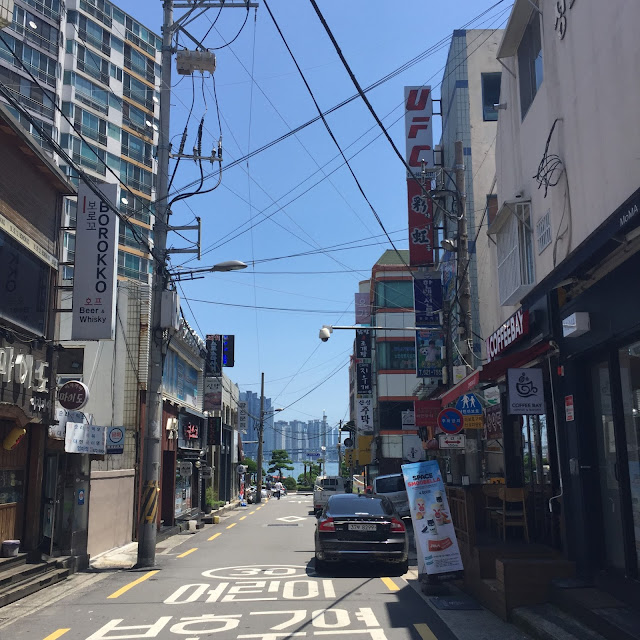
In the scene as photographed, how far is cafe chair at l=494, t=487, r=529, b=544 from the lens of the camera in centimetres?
1093

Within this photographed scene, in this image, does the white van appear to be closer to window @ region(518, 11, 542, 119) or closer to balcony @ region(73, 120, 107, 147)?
window @ region(518, 11, 542, 119)

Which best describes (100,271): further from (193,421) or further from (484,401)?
(193,421)

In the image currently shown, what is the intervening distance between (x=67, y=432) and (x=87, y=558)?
10.4 feet

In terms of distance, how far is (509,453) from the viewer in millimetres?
14383

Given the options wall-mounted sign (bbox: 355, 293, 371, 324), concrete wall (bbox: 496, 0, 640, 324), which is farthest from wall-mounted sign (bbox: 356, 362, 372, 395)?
concrete wall (bbox: 496, 0, 640, 324)

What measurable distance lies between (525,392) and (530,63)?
6019 millimetres

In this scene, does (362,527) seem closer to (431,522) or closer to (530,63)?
(431,522)

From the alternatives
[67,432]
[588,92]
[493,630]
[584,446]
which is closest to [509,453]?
[584,446]

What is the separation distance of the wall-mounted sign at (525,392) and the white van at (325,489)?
2539cm

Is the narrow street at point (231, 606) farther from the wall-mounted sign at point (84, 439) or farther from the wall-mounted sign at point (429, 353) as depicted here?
the wall-mounted sign at point (429, 353)

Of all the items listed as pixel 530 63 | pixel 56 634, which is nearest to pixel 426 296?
pixel 530 63

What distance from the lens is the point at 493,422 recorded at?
1677 centimetres

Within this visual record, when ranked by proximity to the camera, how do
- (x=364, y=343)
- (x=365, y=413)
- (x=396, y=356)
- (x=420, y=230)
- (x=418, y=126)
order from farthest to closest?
(x=364, y=343) → (x=396, y=356) → (x=365, y=413) → (x=420, y=230) → (x=418, y=126)

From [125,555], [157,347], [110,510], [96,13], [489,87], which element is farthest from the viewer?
[96,13]
